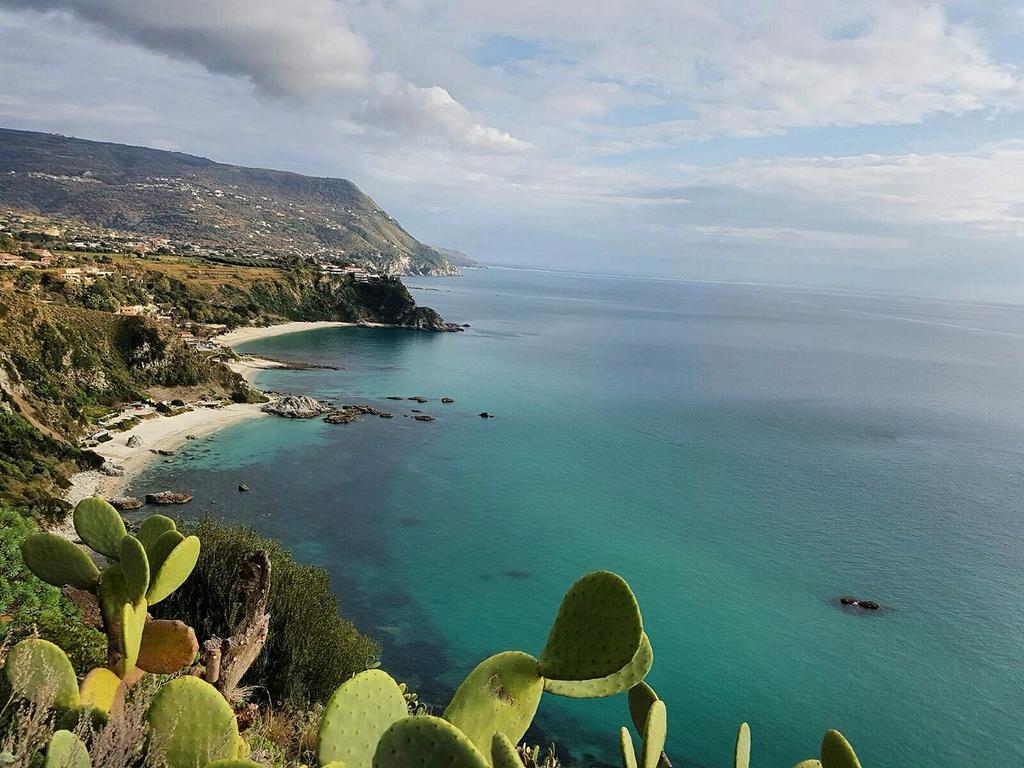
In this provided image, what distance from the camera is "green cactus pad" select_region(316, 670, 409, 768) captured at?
13.5ft

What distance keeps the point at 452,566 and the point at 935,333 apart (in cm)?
17854

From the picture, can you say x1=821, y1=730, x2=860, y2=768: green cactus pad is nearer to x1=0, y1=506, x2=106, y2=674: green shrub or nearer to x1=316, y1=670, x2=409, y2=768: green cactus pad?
x1=316, y1=670, x2=409, y2=768: green cactus pad

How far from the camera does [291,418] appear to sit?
48188mm

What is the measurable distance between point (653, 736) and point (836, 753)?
1218mm

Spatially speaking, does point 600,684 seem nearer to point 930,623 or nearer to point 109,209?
point 930,623

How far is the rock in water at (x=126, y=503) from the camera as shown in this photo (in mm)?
28844

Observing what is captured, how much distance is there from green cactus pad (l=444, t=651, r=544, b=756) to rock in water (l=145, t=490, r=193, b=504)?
99.3 feet

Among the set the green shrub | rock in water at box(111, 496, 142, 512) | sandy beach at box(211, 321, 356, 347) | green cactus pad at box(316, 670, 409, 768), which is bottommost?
rock in water at box(111, 496, 142, 512)

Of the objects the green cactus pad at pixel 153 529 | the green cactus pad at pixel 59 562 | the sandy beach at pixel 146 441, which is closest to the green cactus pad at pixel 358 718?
the green cactus pad at pixel 59 562

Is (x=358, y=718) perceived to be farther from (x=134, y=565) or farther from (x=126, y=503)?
(x=126, y=503)

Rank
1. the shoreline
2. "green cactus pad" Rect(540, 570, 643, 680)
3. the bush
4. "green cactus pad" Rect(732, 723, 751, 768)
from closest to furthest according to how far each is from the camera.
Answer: "green cactus pad" Rect(540, 570, 643, 680), "green cactus pad" Rect(732, 723, 751, 768), the bush, the shoreline

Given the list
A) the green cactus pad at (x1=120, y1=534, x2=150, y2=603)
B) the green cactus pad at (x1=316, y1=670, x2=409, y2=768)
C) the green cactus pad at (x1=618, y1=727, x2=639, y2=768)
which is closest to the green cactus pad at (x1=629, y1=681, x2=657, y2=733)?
the green cactus pad at (x1=618, y1=727, x2=639, y2=768)

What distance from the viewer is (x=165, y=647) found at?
19.7ft

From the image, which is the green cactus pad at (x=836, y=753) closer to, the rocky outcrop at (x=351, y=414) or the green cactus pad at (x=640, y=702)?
the green cactus pad at (x=640, y=702)
